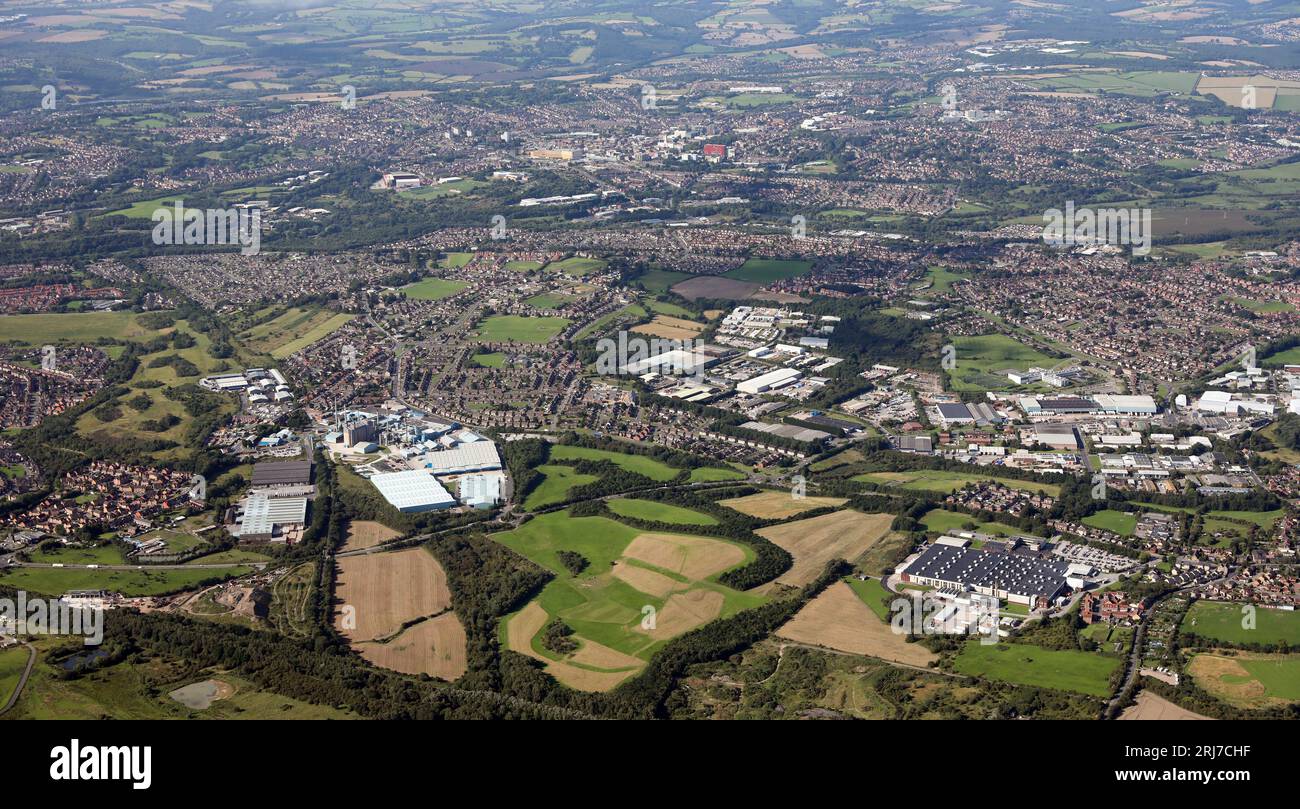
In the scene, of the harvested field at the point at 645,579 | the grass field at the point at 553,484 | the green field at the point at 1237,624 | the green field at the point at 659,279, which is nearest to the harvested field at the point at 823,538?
the harvested field at the point at 645,579

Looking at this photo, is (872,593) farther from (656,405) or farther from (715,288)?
(715,288)

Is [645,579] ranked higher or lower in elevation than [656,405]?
lower

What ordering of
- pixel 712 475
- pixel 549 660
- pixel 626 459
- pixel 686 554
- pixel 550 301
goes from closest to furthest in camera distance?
pixel 549 660 → pixel 686 554 → pixel 712 475 → pixel 626 459 → pixel 550 301

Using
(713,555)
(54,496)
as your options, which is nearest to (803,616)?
(713,555)
